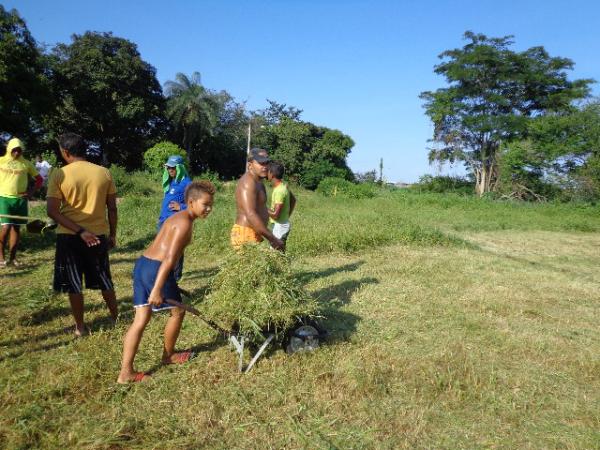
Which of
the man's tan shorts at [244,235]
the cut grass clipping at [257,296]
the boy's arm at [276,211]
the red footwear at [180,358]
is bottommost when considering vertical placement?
the red footwear at [180,358]

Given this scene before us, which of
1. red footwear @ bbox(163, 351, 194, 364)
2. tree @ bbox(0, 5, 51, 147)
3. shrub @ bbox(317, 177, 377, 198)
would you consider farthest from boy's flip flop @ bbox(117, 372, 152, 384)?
tree @ bbox(0, 5, 51, 147)

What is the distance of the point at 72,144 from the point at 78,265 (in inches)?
43.0

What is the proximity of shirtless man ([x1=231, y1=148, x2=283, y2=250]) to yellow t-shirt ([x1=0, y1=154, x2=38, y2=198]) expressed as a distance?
3.69m

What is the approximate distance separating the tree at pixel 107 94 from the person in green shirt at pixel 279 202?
29.7 m

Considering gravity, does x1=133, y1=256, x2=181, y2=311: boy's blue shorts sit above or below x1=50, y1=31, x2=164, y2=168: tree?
below

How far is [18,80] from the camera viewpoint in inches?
860

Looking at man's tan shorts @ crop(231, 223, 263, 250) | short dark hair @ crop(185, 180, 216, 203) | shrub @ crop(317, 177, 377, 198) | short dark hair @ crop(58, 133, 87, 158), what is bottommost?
man's tan shorts @ crop(231, 223, 263, 250)

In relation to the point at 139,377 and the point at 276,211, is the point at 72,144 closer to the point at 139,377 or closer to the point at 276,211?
the point at 139,377

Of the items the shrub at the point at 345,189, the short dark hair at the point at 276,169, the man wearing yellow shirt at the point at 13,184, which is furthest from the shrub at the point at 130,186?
the short dark hair at the point at 276,169

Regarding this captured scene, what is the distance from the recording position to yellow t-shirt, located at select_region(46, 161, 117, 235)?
3.68m

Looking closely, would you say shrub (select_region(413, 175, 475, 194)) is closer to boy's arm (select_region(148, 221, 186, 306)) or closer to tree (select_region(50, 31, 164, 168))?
tree (select_region(50, 31, 164, 168))

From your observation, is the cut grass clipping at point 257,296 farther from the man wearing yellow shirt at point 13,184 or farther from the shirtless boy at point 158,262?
the man wearing yellow shirt at point 13,184

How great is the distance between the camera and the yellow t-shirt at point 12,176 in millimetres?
5750

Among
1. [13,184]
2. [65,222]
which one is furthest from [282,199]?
[13,184]
